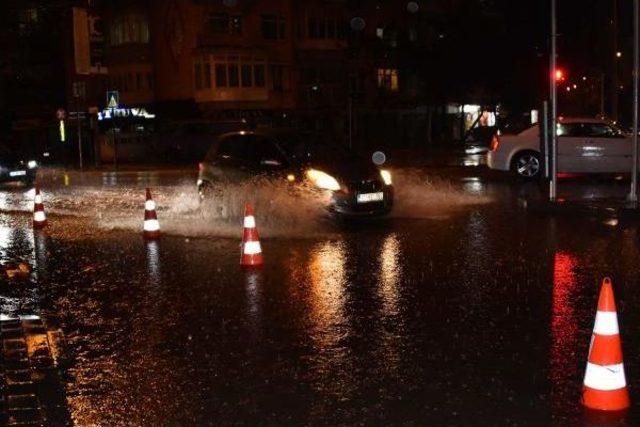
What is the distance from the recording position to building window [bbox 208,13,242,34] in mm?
49156

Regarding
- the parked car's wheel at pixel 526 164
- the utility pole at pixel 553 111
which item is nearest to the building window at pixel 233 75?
the parked car's wheel at pixel 526 164

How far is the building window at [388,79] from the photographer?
60.6 meters

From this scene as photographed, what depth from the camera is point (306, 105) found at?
2140 inches

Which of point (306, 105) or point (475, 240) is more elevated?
point (306, 105)

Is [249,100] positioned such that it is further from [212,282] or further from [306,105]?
[212,282]

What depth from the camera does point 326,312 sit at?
7887mm

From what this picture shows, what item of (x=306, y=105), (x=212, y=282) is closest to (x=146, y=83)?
(x=306, y=105)

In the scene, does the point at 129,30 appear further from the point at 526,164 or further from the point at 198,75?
the point at 526,164

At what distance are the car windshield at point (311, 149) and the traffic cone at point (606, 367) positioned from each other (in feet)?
31.1

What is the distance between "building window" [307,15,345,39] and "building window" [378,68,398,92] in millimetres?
5418

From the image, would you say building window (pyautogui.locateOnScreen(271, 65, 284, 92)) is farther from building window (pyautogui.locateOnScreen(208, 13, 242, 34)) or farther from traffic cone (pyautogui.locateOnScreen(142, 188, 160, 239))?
traffic cone (pyautogui.locateOnScreen(142, 188, 160, 239))

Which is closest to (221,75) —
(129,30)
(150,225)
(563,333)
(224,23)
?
(224,23)

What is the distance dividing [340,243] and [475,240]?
2.03 meters

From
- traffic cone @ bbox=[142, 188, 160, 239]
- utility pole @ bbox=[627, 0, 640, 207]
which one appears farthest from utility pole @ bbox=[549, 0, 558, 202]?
traffic cone @ bbox=[142, 188, 160, 239]
